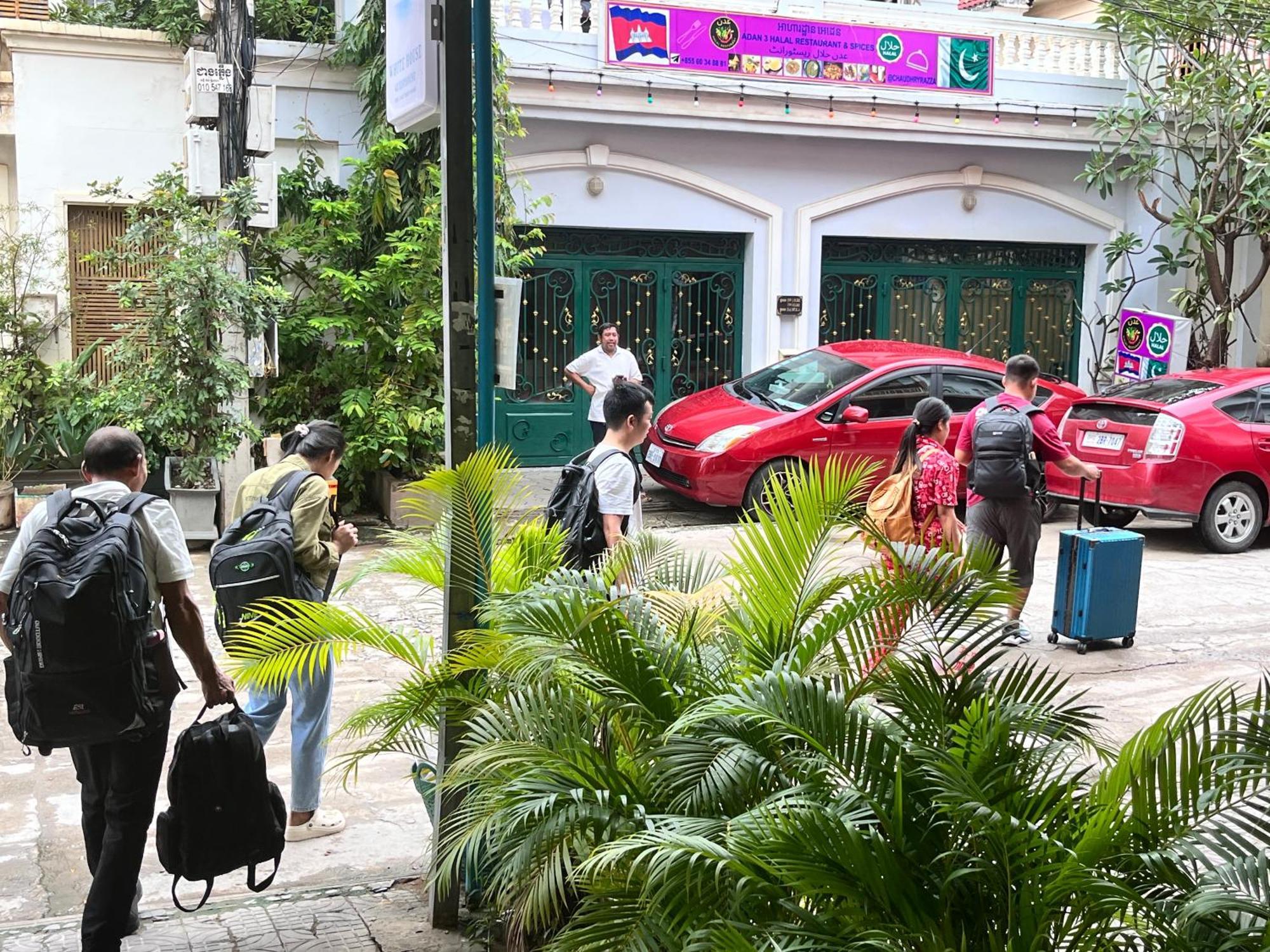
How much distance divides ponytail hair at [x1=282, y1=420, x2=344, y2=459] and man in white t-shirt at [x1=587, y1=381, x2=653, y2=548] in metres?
1.05

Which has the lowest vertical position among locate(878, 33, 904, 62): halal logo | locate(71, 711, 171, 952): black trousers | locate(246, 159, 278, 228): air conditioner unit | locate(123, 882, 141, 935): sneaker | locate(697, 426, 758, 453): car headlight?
locate(123, 882, 141, 935): sneaker

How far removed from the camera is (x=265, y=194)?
11422mm

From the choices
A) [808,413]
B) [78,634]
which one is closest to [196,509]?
[808,413]

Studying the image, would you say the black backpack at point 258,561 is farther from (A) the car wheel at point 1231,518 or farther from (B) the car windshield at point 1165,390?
(A) the car wheel at point 1231,518

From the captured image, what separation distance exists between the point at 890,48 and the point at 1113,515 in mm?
6503

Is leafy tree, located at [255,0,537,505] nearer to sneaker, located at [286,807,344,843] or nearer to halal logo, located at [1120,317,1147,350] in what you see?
sneaker, located at [286,807,344,843]

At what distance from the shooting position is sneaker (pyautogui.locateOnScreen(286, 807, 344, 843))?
5340 mm

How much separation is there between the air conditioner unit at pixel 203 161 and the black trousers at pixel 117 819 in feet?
25.1

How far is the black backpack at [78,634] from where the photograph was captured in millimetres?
3797

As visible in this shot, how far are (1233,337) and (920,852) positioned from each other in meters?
15.8

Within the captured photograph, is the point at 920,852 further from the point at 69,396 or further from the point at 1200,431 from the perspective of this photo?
the point at 69,396

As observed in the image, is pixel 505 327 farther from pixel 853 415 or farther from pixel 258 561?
pixel 853 415

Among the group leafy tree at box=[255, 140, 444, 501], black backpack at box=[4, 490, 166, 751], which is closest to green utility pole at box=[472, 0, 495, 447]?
black backpack at box=[4, 490, 166, 751]

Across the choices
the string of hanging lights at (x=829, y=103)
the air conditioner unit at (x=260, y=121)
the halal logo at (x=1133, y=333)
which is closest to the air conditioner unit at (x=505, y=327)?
the air conditioner unit at (x=260, y=121)
